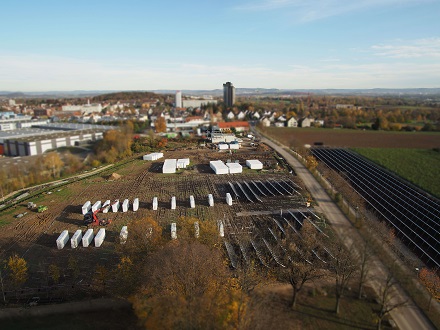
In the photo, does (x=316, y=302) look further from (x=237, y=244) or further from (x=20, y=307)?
(x=20, y=307)

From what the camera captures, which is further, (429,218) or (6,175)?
(6,175)

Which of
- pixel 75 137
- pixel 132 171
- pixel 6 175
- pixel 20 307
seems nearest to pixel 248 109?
Answer: pixel 75 137

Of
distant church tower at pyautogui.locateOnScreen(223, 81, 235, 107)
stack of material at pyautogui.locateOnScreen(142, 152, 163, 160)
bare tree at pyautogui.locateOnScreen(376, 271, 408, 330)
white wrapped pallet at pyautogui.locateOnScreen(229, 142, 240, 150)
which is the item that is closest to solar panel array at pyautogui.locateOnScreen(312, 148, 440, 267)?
bare tree at pyautogui.locateOnScreen(376, 271, 408, 330)

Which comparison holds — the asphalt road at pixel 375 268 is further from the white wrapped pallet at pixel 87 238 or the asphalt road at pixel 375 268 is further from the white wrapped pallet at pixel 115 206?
the white wrapped pallet at pixel 115 206

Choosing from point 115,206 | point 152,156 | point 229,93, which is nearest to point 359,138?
point 152,156

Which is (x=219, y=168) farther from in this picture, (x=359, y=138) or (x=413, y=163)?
(x=359, y=138)

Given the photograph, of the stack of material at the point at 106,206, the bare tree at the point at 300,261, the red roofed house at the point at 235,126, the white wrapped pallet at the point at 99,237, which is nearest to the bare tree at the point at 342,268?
the bare tree at the point at 300,261
